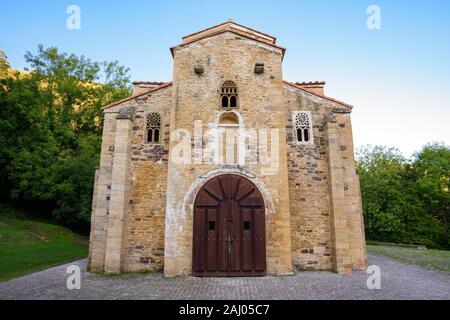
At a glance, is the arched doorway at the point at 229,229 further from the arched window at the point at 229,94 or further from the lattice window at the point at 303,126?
the lattice window at the point at 303,126

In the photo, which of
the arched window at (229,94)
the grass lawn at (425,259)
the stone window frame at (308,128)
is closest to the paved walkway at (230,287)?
the grass lawn at (425,259)

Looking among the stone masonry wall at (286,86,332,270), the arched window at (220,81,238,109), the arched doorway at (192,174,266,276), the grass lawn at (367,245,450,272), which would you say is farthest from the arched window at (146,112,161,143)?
the grass lawn at (367,245,450,272)

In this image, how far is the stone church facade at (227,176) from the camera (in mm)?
11703

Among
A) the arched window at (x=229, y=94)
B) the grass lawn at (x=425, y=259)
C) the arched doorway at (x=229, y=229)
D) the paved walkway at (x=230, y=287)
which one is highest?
the arched window at (x=229, y=94)

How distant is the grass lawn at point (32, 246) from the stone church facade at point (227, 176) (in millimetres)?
3873

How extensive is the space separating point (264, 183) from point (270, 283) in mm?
3919

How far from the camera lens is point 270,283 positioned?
393 inches

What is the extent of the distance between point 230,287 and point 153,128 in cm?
793

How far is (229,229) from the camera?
38.7 feet

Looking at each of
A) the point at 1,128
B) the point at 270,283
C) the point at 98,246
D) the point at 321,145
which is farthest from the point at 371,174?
the point at 1,128

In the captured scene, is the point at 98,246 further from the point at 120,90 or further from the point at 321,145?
the point at 120,90

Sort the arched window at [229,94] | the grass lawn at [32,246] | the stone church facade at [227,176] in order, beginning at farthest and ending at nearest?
the grass lawn at [32,246] → the arched window at [229,94] → the stone church facade at [227,176]

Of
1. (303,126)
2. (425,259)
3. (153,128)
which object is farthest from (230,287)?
(425,259)

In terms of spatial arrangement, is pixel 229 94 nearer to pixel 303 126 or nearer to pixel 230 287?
pixel 303 126
